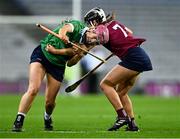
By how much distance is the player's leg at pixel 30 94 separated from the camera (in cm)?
1279

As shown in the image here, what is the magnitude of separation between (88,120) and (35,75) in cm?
381

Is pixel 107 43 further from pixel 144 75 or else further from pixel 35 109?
pixel 144 75

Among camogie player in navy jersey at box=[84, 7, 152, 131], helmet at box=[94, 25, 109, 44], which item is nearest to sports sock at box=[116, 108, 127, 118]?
camogie player in navy jersey at box=[84, 7, 152, 131]

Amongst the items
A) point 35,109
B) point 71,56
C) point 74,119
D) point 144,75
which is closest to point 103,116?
point 74,119

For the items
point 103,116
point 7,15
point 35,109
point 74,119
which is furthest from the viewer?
point 7,15

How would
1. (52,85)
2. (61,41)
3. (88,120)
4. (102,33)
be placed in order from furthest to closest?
(88,120)
(52,85)
(61,41)
(102,33)

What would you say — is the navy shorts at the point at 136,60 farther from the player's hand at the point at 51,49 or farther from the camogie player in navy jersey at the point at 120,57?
the player's hand at the point at 51,49

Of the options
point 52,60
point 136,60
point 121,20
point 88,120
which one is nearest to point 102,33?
point 136,60

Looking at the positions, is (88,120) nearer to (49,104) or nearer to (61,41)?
(49,104)

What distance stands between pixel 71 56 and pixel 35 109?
7.55 meters

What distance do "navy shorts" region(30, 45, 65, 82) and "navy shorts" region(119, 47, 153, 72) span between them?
3.67 feet

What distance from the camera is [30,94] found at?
42.3 ft

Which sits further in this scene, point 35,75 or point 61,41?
point 61,41

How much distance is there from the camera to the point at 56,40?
1333 cm
